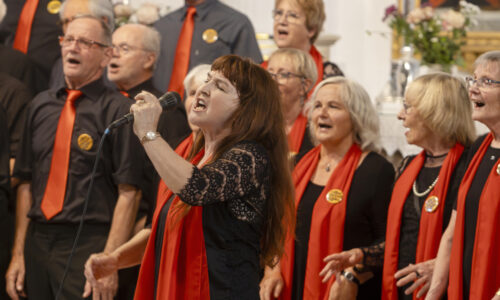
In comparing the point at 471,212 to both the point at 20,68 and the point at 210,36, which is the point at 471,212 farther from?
the point at 20,68

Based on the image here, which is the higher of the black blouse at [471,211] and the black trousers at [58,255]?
the black blouse at [471,211]

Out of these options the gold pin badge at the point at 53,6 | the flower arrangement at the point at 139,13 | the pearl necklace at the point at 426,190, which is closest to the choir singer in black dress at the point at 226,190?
the pearl necklace at the point at 426,190

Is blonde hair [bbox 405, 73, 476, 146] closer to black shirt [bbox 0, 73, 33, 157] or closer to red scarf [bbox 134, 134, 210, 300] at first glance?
red scarf [bbox 134, 134, 210, 300]

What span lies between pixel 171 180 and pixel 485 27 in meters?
5.16

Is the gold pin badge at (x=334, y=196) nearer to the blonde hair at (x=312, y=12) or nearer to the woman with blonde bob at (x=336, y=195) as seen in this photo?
the woman with blonde bob at (x=336, y=195)

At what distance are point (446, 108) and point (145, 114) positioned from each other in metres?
1.51

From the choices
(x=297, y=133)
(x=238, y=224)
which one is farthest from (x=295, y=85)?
(x=238, y=224)

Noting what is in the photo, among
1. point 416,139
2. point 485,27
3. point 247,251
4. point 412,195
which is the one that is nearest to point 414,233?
point 412,195

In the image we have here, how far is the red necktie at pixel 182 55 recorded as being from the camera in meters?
4.78

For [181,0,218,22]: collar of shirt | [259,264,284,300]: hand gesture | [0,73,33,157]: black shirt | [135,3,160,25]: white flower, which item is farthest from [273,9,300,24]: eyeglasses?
[259,264,284,300]: hand gesture

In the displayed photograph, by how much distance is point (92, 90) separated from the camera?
3822mm

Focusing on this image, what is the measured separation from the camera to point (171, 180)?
243 centimetres

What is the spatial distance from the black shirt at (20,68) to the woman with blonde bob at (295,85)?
151 centimetres

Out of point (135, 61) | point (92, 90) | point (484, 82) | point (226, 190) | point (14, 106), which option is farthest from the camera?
point (135, 61)
